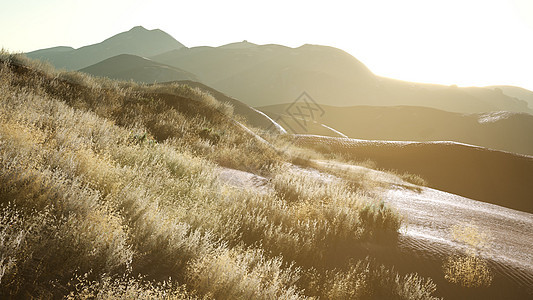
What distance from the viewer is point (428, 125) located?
5703 cm

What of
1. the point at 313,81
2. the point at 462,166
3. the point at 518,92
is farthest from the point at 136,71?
the point at 518,92

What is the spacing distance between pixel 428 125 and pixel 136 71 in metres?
88.1

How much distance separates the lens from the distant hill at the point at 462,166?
17.3 metres

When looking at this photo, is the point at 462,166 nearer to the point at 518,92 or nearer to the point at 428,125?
the point at 428,125

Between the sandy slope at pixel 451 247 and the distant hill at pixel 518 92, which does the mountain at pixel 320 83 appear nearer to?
the distant hill at pixel 518 92

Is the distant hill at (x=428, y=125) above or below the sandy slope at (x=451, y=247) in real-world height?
above

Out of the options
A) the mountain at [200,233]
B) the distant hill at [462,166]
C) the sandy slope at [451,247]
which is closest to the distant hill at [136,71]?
the distant hill at [462,166]

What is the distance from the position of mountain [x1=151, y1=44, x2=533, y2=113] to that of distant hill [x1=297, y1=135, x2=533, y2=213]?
83.3 metres

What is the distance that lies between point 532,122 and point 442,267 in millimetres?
63766

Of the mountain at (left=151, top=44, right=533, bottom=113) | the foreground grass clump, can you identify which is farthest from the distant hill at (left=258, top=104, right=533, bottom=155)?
the mountain at (left=151, top=44, right=533, bottom=113)

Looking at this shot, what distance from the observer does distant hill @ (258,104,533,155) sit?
1864 inches

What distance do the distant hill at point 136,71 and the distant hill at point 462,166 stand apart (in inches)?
3196

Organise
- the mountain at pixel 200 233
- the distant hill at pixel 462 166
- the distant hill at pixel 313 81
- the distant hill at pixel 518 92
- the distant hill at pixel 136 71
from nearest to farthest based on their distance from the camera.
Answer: the mountain at pixel 200 233 → the distant hill at pixel 462 166 → the distant hill at pixel 136 71 → the distant hill at pixel 313 81 → the distant hill at pixel 518 92

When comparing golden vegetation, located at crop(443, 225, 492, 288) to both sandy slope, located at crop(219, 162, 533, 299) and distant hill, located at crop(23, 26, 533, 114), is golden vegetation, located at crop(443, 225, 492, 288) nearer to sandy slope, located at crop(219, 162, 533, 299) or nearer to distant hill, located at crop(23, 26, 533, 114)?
sandy slope, located at crop(219, 162, 533, 299)
